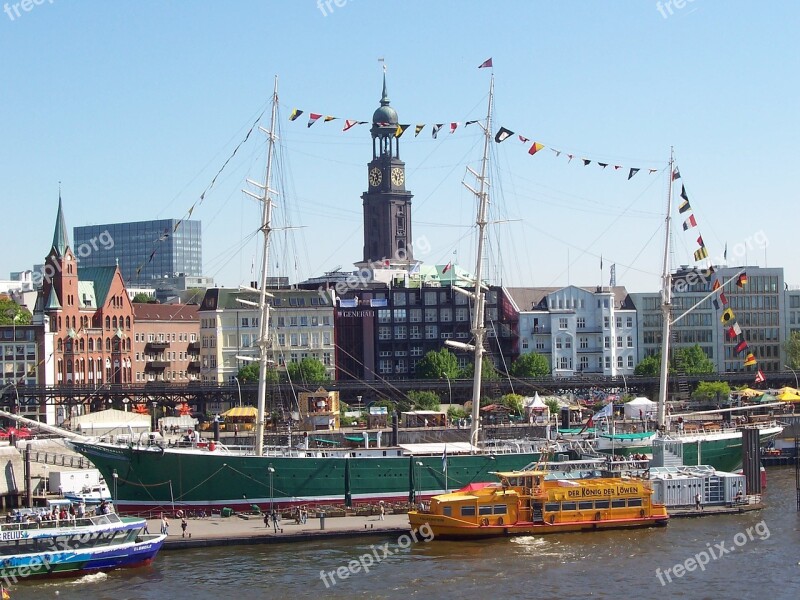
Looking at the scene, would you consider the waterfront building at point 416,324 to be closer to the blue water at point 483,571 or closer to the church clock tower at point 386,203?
the church clock tower at point 386,203

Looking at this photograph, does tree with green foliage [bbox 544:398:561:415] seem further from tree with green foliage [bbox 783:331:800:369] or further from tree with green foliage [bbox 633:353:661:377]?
tree with green foliage [bbox 783:331:800:369]

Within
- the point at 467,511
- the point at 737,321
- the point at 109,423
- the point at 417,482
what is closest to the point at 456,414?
the point at 109,423

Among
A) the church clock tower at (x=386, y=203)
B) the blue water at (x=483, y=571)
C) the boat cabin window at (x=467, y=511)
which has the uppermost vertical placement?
the church clock tower at (x=386, y=203)

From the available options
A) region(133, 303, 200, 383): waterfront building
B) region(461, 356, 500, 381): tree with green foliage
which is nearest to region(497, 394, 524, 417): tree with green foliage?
region(461, 356, 500, 381): tree with green foliage

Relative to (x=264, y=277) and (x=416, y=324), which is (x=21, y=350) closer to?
(x=416, y=324)

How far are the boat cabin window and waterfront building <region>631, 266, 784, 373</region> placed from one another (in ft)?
319

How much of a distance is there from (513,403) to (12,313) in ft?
273

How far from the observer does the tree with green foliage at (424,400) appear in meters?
127

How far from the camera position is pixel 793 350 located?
159375 millimetres

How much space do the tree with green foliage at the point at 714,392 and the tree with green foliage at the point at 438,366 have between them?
25954mm

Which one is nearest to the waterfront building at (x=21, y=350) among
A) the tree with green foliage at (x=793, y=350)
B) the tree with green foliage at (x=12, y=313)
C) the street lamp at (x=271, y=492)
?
the tree with green foliage at (x=12, y=313)

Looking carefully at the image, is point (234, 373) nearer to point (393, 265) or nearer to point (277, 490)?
point (393, 265)

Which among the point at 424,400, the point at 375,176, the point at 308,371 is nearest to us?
the point at 424,400

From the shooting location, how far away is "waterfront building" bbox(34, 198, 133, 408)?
150 metres
